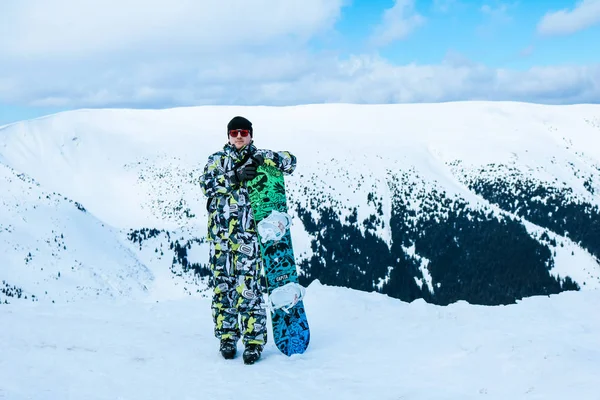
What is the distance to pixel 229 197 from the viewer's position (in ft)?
30.6

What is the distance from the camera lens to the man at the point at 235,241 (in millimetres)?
9125

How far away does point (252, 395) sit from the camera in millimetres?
7152

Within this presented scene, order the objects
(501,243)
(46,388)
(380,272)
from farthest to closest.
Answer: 1. (501,243)
2. (380,272)
3. (46,388)

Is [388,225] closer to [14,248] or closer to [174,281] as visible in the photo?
[174,281]

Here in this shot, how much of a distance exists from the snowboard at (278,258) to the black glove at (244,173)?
0.25 m

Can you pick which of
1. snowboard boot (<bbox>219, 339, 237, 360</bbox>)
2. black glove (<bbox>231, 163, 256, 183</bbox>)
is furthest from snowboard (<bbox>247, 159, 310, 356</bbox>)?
snowboard boot (<bbox>219, 339, 237, 360</bbox>)

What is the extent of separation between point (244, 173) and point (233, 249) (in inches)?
58.0

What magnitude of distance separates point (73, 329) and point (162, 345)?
6.86 ft

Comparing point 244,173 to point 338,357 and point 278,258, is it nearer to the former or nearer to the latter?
point 278,258

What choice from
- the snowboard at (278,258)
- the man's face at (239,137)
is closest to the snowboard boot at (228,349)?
the snowboard at (278,258)

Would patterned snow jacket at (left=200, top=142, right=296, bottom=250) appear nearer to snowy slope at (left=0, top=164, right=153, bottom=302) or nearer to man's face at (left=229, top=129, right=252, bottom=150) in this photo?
man's face at (left=229, top=129, right=252, bottom=150)

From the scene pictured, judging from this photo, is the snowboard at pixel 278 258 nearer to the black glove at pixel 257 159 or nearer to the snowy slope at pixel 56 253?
the black glove at pixel 257 159

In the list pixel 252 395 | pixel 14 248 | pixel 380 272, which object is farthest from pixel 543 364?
pixel 380 272

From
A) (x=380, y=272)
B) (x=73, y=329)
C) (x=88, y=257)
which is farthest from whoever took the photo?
(x=380, y=272)
